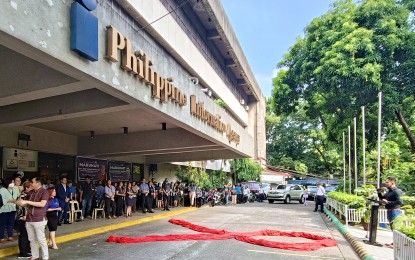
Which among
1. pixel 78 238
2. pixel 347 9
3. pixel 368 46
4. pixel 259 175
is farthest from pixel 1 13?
pixel 259 175

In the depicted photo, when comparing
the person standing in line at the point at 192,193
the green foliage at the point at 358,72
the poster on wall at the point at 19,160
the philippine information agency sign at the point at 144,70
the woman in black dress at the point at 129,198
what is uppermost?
the green foliage at the point at 358,72

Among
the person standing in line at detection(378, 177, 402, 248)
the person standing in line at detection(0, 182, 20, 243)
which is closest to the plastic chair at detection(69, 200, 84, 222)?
the person standing in line at detection(0, 182, 20, 243)

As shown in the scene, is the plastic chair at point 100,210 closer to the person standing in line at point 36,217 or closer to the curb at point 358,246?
the person standing in line at point 36,217

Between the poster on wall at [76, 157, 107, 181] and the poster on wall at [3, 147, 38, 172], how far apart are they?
2711 millimetres

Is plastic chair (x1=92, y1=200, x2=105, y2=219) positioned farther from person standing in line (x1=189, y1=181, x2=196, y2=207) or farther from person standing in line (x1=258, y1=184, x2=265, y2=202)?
person standing in line (x1=258, y1=184, x2=265, y2=202)

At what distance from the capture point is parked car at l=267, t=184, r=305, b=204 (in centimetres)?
3052

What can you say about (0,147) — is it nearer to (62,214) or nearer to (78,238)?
(62,214)

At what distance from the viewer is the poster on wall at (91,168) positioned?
1725 cm

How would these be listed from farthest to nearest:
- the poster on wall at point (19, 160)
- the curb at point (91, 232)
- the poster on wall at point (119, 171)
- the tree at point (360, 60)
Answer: the tree at point (360, 60), the poster on wall at point (119, 171), the poster on wall at point (19, 160), the curb at point (91, 232)

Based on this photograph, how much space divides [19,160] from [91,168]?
184 inches

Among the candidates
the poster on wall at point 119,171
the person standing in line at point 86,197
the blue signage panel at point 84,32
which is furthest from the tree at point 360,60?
the blue signage panel at point 84,32

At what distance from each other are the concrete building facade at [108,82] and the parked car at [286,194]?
7736 mm

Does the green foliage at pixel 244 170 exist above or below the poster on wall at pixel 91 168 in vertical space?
below

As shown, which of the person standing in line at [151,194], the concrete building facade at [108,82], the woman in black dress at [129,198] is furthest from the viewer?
the person standing in line at [151,194]
